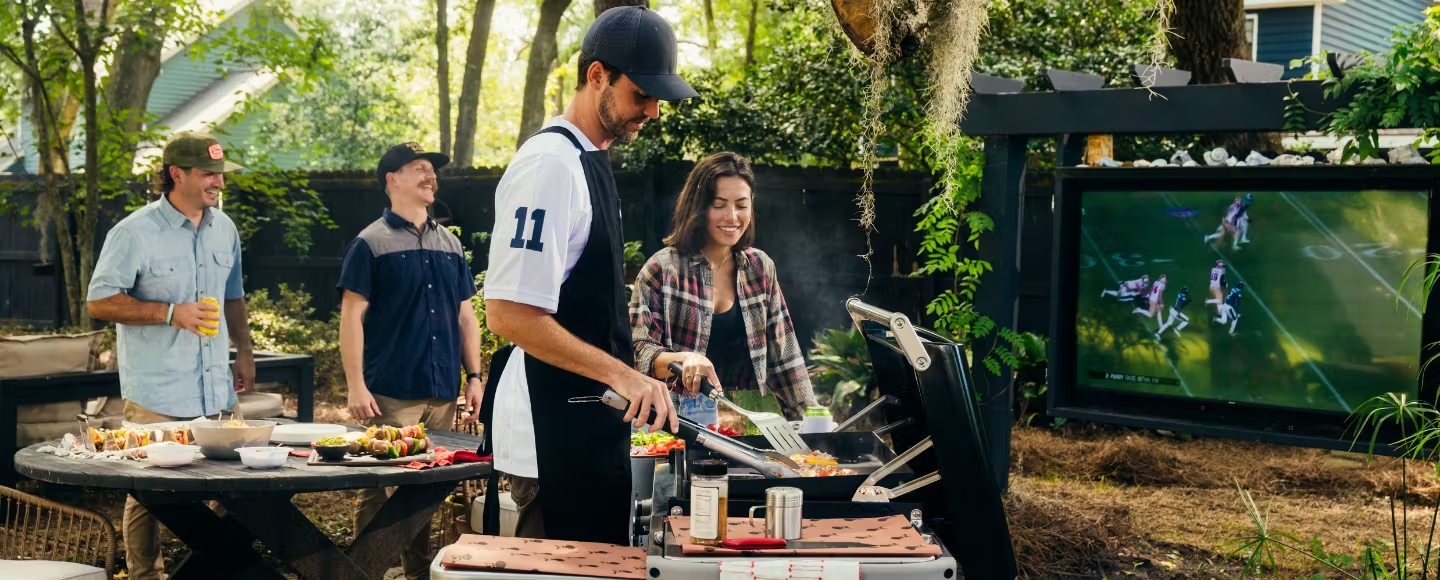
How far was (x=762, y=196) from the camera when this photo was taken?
10.7 meters

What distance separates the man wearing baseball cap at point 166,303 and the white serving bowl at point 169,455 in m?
0.91

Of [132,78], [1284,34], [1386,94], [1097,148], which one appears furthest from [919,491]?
[1284,34]

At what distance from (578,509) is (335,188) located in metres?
11.8

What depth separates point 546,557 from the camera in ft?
7.82

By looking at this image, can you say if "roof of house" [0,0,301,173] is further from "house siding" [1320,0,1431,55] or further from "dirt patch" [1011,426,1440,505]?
"dirt patch" [1011,426,1440,505]

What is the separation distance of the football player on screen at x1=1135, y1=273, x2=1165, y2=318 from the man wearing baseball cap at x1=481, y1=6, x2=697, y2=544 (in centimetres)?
390

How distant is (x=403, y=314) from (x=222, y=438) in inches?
51.6

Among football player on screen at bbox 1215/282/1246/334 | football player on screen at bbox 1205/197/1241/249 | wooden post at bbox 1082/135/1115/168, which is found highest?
wooden post at bbox 1082/135/1115/168

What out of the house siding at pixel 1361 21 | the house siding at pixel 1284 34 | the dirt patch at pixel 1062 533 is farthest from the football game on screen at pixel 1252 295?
the house siding at pixel 1361 21

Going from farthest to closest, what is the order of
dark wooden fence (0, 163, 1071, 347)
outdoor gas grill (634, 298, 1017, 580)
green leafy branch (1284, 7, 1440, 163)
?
dark wooden fence (0, 163, 1071, 347) < green leafy branch (1284, 7, 1440, 163) < outdoor gas grill (634, 298, 1017, 580)

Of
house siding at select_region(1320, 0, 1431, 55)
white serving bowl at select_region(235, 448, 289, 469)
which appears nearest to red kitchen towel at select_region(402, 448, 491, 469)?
white serving bowl at select_region(235, 448, 289, 469)

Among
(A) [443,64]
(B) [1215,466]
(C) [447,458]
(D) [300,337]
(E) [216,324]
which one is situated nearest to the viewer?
(C) [447,458]

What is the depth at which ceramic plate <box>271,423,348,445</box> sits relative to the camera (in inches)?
171

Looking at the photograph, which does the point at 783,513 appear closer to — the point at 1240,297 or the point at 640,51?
the point at 640,51
